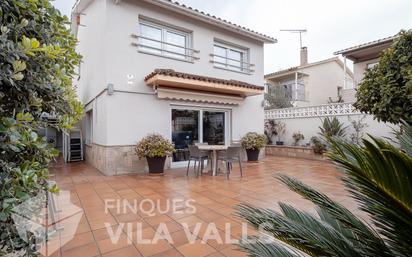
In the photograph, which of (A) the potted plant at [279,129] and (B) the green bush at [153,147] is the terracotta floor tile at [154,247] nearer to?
(B) the green bush at [153,147]

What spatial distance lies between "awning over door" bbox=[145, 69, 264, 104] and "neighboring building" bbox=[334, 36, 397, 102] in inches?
330

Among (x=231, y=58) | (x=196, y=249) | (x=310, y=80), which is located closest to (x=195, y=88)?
(x=231, y=58)

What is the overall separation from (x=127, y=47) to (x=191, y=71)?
11.5ft

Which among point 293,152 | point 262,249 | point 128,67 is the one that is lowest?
point 293,152

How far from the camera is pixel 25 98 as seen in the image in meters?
2.15

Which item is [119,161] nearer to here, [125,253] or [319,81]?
[125,253]

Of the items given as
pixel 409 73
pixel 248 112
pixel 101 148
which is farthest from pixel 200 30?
pixel 409 73

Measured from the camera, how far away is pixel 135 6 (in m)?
10.8

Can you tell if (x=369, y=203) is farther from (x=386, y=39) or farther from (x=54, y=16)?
(x=386, y=39)

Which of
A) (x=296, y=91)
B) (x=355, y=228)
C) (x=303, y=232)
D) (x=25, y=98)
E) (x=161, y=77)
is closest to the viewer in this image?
(x=355, y=228)

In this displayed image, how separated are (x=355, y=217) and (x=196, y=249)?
9.71 ft

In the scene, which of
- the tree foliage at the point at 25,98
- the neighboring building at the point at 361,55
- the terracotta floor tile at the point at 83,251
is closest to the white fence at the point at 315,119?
the neighboring building at the point at 361,55

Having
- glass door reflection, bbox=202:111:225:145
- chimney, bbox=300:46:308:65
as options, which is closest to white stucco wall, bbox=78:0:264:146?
glass door reflection, bbox=202:111:225:145

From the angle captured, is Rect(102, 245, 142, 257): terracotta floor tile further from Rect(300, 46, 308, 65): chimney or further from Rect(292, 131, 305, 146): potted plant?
Rect(300, 46, 308, 65): chimney
